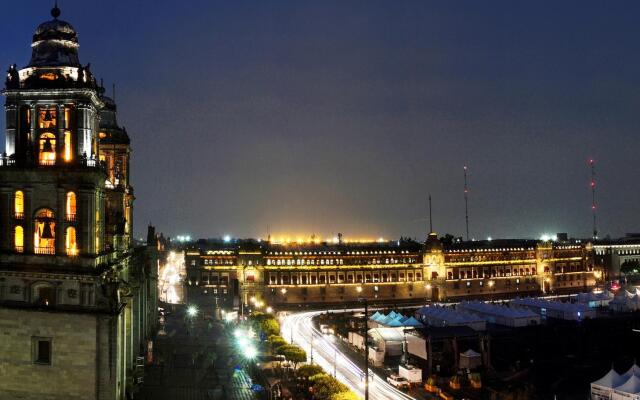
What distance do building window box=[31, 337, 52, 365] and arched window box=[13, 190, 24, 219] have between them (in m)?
7.91

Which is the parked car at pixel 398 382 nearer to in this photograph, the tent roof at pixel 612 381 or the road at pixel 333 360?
the road at pixel 333 360

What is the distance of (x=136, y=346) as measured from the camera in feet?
165

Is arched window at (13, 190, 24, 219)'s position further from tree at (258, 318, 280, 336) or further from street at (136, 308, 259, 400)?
tree at (258, 318, 280, 336)

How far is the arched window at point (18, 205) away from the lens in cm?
3828

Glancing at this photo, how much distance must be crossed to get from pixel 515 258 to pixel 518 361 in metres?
79.7

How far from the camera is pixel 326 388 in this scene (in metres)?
44.7

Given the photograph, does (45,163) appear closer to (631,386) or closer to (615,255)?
(631,386)

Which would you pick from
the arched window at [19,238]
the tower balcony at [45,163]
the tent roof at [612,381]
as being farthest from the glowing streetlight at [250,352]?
the tent roof at [612,381]

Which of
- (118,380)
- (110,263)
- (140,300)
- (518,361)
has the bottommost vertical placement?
(518,361)

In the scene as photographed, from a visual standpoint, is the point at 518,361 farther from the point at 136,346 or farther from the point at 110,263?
the point at 110,263

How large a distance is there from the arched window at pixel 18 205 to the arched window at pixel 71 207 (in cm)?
294

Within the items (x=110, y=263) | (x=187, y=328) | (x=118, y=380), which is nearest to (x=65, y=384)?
(x=118, y=380)

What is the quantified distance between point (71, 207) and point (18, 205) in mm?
3464

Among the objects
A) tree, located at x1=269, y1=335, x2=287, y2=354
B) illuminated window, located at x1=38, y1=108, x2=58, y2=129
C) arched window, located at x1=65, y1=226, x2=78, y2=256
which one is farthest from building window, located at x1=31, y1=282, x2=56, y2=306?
tree, located at x1=269, y1=335, x2=287, y2=354
